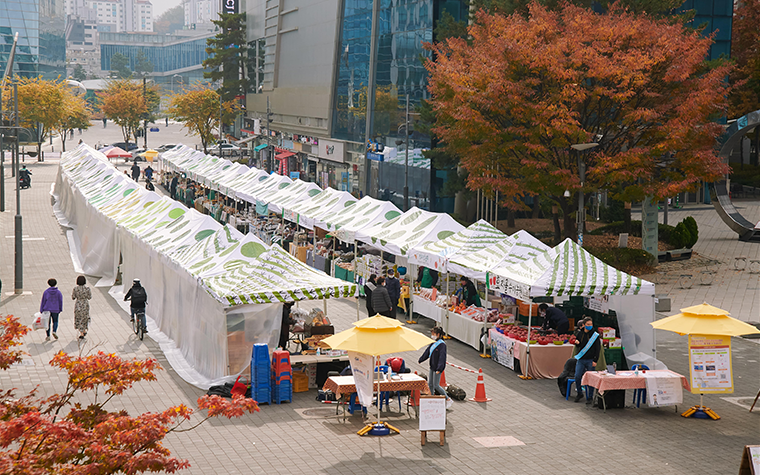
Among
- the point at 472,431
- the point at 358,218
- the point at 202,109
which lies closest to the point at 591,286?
the point at 472,431

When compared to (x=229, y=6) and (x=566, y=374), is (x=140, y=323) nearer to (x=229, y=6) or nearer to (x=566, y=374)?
(x=566, y=374)

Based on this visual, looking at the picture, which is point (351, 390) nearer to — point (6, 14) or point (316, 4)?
point (316, 4)

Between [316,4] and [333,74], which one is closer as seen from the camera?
[333,74]

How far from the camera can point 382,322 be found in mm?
13383

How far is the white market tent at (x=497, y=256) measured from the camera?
18.8 m

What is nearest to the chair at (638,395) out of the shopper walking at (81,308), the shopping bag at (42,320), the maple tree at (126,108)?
the shopper walking at (81,308)

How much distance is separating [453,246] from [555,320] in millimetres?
4076

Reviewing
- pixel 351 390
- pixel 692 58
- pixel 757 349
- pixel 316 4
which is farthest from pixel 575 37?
pixel 316 4

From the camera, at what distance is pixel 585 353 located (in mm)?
15070

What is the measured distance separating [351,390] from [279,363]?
1597 mm

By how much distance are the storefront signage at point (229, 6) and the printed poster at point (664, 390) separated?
81077 mm

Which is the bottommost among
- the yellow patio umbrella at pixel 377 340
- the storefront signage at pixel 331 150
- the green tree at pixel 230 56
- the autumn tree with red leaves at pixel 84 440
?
the yellow patio umbrella at pixel 377 340

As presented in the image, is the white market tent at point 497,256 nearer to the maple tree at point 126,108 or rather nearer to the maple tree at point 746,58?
the maple tree at point 746,58

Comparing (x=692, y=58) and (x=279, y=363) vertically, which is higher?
(x=692, y=58)
